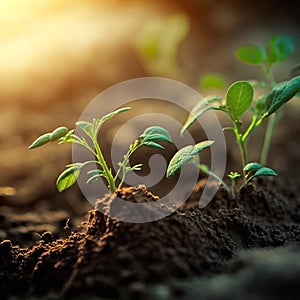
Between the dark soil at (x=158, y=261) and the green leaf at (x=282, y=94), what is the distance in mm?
377

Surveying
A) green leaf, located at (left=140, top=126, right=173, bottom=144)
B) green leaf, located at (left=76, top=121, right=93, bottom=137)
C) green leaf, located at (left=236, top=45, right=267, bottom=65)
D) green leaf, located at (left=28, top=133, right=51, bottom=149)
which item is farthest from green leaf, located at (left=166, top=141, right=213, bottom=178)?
green leaf, located at (left=236, top=45, right=267, bottom=65)

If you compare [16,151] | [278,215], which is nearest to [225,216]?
[278,215]

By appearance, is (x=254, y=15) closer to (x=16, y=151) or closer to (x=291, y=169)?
(x=291, y=169)

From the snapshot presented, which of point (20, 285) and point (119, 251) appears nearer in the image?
point (119, 251)

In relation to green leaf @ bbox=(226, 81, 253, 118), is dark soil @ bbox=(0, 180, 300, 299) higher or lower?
lower

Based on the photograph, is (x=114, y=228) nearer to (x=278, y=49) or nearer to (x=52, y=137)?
(x=52, y=137)

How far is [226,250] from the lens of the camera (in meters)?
1.33

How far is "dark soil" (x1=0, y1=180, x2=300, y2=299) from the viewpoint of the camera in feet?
3.29

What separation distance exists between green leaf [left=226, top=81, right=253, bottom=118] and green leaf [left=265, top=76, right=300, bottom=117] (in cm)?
7

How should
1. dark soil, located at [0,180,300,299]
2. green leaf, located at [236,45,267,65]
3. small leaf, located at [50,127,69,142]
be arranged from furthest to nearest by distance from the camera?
green leaf, located at [236,45,267,65], small leaf, located at [50,127,69,142], dark soil, located at [0,180,300,299]

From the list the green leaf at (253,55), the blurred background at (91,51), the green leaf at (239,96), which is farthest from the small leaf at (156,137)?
the blurred background at (91,51)

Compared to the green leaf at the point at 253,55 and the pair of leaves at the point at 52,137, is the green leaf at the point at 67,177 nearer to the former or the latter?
the pair of leaves at the point at 52,137

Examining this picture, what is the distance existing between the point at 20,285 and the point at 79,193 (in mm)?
1043

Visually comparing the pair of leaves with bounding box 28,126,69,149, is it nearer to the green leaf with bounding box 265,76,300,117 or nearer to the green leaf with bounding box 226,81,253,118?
the green leaf with bounding box 226,81,253,118
